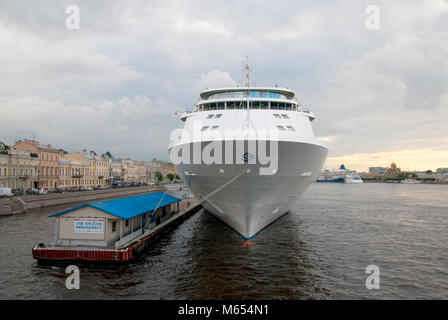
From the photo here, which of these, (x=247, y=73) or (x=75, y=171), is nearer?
(x=247, y=73)

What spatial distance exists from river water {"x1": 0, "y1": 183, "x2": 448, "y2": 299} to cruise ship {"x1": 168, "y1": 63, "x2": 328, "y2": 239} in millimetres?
2593

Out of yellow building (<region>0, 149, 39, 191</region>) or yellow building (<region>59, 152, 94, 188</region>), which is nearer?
yellow building (<region>0, 149, 39, 191</region>)

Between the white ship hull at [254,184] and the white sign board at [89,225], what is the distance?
5.44 metres

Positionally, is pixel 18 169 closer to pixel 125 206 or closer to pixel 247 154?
pixel 125 206

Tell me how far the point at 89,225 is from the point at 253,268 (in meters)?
8.78

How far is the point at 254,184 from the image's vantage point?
551 inches

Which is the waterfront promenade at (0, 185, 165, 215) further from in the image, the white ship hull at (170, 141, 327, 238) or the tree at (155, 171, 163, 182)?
the tree at (155, 171, 163, 182)

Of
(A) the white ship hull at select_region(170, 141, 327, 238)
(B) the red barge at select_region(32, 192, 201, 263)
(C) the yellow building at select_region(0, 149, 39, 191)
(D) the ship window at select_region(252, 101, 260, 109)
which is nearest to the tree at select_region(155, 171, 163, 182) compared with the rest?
(C) the yellow building at select_region(0, 149, 39, 191)

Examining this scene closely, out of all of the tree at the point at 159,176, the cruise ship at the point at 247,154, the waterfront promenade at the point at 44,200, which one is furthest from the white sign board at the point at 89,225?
the tree at the point at 159,176

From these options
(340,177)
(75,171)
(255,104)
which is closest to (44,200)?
(75,171)

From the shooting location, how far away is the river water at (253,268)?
37.4 feet

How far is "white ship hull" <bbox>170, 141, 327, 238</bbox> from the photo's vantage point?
1384 centimetres
